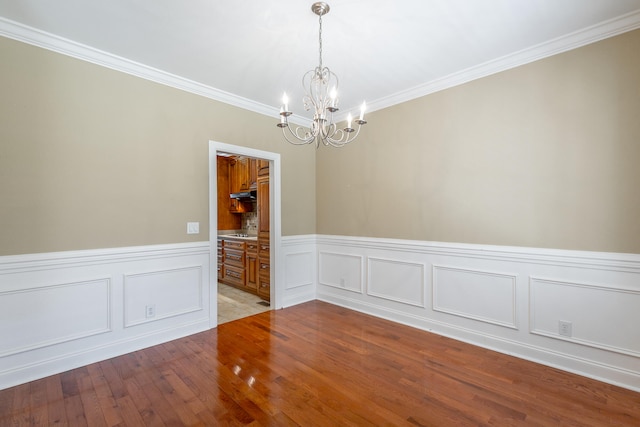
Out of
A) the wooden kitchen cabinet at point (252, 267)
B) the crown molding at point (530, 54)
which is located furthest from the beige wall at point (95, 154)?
the crown molding at point (530, 54)

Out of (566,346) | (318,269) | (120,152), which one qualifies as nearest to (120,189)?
(120,152)

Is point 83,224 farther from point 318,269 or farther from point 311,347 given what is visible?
point 318,269

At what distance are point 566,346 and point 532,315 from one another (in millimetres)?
312

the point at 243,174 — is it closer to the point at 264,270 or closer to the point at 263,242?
the point at 263,242

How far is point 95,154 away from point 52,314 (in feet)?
4.54

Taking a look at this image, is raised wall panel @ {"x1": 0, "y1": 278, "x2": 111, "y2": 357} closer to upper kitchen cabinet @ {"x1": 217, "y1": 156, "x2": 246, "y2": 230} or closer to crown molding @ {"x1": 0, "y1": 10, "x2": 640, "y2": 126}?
crown molding @ {"x1": 0, "y1": 10, "x2": 640, "y2": 126}

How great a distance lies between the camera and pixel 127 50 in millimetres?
2701

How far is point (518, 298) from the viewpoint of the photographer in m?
2.80

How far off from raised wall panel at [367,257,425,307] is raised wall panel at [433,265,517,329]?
195 millimetres

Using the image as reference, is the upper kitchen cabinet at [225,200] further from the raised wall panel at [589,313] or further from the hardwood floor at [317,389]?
the raised wall panel at [589,313]

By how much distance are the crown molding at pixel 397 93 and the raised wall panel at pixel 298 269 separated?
210 centimetres

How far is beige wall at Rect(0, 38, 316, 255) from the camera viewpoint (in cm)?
238

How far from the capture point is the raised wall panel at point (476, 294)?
9.40 ft

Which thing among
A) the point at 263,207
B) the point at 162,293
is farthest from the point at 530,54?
the point at 162,293
